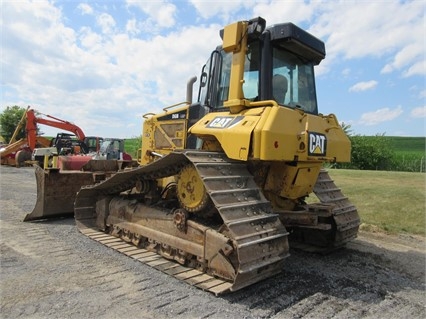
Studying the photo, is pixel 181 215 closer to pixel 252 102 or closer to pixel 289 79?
pixel 252 102

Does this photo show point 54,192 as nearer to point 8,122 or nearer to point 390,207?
point 390,207

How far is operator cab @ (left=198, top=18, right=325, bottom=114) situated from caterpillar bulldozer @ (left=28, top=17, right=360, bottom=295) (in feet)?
0.05

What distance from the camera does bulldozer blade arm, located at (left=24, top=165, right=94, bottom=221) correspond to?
728 cm

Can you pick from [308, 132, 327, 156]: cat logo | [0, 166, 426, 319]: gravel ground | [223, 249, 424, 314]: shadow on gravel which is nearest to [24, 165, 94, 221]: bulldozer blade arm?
[0, 166, 426, 319]: gravel ground

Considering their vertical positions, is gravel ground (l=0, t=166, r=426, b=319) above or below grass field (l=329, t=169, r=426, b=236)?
below

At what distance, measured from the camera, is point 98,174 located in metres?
7.19

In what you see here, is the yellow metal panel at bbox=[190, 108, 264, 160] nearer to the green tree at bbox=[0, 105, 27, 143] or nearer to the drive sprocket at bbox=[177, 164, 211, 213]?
the drive sprocket at bbox=[177, 164, 211, 213]

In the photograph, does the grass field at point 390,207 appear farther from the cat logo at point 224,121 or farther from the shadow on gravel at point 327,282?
the cat logo at point 224,121

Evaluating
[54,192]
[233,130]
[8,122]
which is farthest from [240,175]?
[8,122]

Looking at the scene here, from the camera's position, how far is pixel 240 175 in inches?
171

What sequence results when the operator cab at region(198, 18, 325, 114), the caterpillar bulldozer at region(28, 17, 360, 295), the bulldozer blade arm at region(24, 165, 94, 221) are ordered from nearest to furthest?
1. the caterpillar bulldozer at region(28, 17, 360, 295)
2. the operator cab at region(198, 18, 325, 114)
3. the bulldozer blade arm at region(24, 165, 94, 221)

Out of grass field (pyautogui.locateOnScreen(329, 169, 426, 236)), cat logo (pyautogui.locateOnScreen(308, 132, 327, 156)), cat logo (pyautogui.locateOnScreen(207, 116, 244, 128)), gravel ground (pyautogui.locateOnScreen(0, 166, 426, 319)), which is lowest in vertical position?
gravel ground (pyautogui.locateOnScreen(0, 166, 426, 319))

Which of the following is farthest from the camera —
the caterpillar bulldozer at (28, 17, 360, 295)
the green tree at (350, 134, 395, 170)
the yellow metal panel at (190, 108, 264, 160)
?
the green tree at (350, 134, 395, 170)

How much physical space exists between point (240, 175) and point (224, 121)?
77cm
